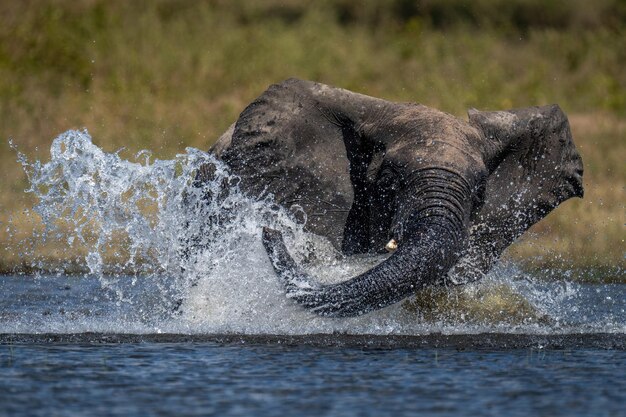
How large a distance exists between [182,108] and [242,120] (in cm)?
850

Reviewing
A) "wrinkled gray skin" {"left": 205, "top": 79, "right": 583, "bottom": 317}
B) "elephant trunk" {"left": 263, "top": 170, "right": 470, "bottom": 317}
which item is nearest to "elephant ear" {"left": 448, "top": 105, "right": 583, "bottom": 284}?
"wrinkled gray skin" {"left": 205, "top": 79, "right": 583, "bottom": 317}

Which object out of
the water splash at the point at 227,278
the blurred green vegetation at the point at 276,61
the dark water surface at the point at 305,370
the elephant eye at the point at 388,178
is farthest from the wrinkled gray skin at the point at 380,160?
the blurred green vegetation at the point at 276,61

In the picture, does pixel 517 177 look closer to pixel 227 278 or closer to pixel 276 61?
pixel 227 278

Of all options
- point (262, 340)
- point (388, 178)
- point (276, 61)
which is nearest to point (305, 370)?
point (262, 340)

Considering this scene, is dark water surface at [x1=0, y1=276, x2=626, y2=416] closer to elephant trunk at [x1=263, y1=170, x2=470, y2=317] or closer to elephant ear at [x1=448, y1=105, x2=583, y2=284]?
elephant trunk at [x1=263, y1=170, x2=470, y2=317]

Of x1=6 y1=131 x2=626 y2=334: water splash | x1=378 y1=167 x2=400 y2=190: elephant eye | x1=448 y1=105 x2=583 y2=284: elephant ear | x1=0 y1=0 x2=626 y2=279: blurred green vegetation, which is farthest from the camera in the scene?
x1=0 y1=0 x2=626 y2=279: blurred green vegetation

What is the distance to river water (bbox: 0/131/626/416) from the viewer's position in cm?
614

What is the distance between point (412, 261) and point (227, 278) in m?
1.73

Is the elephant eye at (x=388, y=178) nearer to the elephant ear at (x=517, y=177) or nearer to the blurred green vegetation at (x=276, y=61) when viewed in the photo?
the elephant ear at (x=517, y=177)

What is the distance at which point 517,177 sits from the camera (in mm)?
8523

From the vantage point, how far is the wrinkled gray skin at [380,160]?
7898 millimetres

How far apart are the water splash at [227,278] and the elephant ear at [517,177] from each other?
1.09 feet

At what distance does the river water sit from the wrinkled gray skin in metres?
0.19

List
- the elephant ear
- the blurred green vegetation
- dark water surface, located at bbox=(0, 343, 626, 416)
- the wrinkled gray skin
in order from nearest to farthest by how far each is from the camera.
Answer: dark water surface, located at bbox=(0, 343, 626, 416) < the wrinkled gray skin < the elephant ear < the blurred green vegetation
